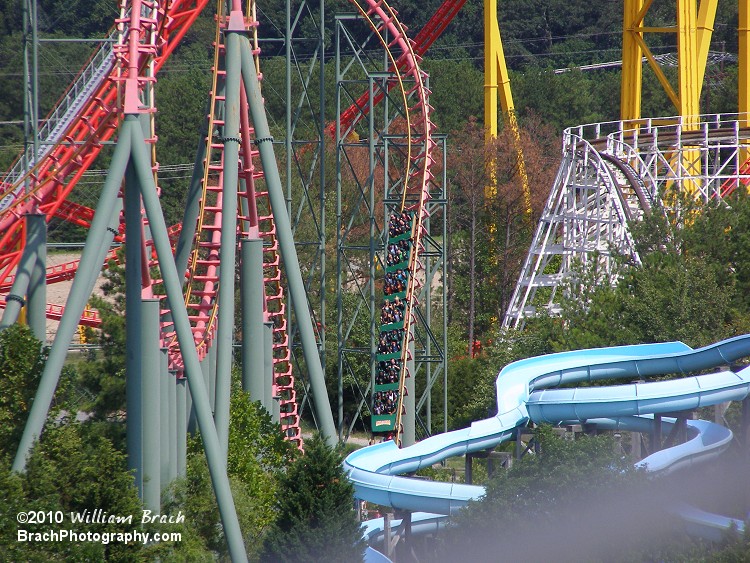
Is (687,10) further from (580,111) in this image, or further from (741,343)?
(580,111)

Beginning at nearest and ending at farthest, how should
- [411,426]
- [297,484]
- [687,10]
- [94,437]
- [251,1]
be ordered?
[297,484]
[94,437]
[251,1]
[411,426]
[687,10]

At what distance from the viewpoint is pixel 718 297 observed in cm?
1772

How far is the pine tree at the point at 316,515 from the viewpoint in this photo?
10.2 m

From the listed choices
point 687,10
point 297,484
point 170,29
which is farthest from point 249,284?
point 687,10

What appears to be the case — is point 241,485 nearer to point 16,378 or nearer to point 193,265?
point 16,378

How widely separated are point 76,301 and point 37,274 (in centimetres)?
202

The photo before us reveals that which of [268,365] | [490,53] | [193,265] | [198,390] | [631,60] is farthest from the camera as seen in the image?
[490,53]

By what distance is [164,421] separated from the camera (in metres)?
11.5

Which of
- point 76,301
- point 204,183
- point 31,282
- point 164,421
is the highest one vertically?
point 204,183

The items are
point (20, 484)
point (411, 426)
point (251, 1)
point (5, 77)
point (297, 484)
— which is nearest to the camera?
point (20, 484)

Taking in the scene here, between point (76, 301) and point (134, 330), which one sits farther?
point (134, 330)

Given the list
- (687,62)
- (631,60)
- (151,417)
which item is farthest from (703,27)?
(151,417)

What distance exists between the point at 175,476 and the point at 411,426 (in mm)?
6314

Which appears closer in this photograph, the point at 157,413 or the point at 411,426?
the point at 157,413
